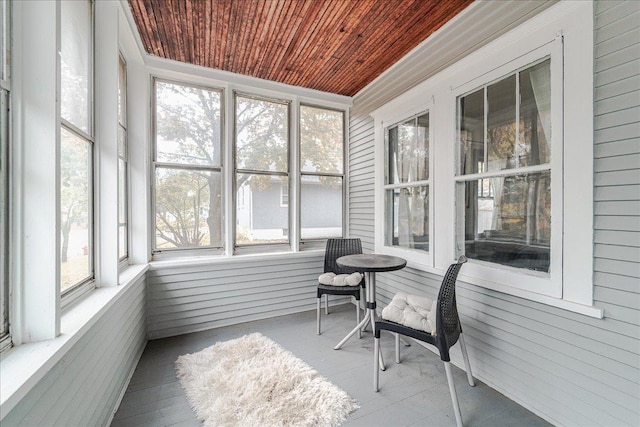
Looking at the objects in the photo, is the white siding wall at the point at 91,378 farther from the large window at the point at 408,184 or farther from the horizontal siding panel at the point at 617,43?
the horizontal siding panel at the point at 617,43

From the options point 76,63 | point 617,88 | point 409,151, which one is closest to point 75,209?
point 76,63

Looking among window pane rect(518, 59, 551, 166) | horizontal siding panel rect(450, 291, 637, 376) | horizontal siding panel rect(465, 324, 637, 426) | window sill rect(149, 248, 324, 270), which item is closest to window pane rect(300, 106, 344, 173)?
window sill rect(149, 248, 324, 270)

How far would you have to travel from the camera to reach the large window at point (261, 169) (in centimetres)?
353

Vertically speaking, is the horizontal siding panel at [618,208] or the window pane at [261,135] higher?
the window pane at [261,135]

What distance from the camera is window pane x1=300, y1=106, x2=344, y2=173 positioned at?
3.94m

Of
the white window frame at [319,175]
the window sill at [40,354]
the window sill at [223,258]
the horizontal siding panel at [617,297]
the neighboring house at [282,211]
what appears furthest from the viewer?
the white window frame at [319,175]

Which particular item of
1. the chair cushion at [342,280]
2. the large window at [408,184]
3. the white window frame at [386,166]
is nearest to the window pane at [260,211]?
the chair cushion at [342,280]

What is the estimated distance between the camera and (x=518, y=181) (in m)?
2.01

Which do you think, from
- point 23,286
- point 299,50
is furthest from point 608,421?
point 299,50

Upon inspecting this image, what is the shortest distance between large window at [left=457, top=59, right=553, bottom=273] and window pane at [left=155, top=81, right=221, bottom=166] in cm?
277

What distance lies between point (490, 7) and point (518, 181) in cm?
138

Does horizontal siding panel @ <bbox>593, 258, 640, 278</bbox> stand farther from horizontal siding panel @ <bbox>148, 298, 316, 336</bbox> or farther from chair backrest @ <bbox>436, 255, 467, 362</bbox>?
horizontal siding panel @ <bbox>148, 298, 316, 336</bbox>

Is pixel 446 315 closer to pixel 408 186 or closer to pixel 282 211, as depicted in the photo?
pixel 408 186

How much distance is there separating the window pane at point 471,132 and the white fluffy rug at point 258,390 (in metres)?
2.12
